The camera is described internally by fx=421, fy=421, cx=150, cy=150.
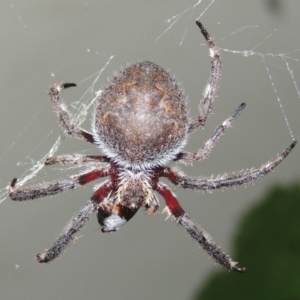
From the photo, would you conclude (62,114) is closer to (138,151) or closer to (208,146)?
(138,151)

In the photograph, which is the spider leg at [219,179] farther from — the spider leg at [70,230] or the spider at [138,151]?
the spider leg at [70,230]

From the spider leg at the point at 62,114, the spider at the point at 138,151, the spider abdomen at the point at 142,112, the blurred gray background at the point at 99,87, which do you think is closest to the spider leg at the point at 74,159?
the spider at the point at 138,151

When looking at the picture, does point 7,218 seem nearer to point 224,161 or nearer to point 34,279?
point 34,279

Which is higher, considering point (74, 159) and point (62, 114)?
point (62, 114)

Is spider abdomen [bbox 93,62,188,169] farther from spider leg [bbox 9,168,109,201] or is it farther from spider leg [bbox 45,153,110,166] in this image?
spider leg [bbox 9,168,109,201]

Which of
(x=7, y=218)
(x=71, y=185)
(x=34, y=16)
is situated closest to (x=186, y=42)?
(x=34, y=16)

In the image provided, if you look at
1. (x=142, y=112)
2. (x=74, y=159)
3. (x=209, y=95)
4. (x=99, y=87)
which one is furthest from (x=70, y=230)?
(x=99, y=87)

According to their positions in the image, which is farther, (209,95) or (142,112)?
(209,95)
